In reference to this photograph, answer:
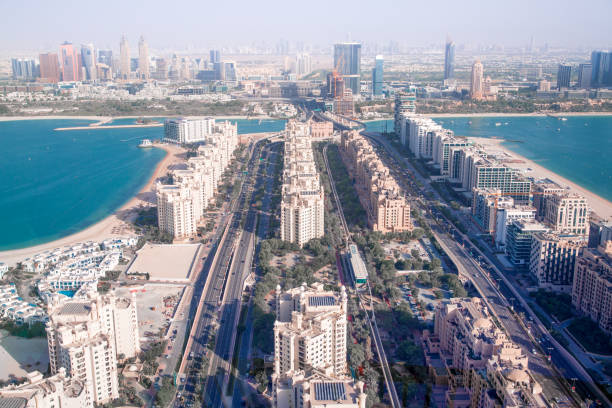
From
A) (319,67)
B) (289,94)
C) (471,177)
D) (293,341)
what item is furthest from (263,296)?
(319,67)

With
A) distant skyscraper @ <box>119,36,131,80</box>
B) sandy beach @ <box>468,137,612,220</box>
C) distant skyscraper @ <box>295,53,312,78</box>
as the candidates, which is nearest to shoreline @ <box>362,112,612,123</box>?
sandy beach @ <box>468,137,612,220</box>

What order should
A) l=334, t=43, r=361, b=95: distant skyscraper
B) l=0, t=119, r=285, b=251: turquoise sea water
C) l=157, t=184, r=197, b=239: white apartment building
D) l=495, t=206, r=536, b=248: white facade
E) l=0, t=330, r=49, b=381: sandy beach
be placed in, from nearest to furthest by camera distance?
l=0, t=330, r=49, b=381: sandy beach, l=495, t=206, r=536, b=248: white facade, l=157, t=184, r=197, b=239: white apartment building, l=0, t=119, r=285, b=251: turquoise sea water, l=334, t=43, r=361, b=95: distant skyscraper

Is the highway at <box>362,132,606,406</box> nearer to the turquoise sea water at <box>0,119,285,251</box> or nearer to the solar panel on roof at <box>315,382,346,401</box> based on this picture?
the solar panel on roof at <box>315,382,346,401</box>

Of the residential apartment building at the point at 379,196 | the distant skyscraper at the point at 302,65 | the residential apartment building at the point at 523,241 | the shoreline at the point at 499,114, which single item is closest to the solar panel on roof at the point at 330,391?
the residential apartment building at the point at 523,241

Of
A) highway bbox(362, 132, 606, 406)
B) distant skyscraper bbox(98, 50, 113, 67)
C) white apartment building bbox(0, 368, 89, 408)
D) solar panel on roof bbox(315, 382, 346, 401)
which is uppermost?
distant skyscraper bbox(98, 50, 113, 67)

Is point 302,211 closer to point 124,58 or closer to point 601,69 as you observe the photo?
point 601,69

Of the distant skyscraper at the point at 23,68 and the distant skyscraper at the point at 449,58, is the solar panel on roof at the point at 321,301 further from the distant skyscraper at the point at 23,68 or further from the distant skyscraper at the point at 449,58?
the distant skyscraper at the point at 23,68
